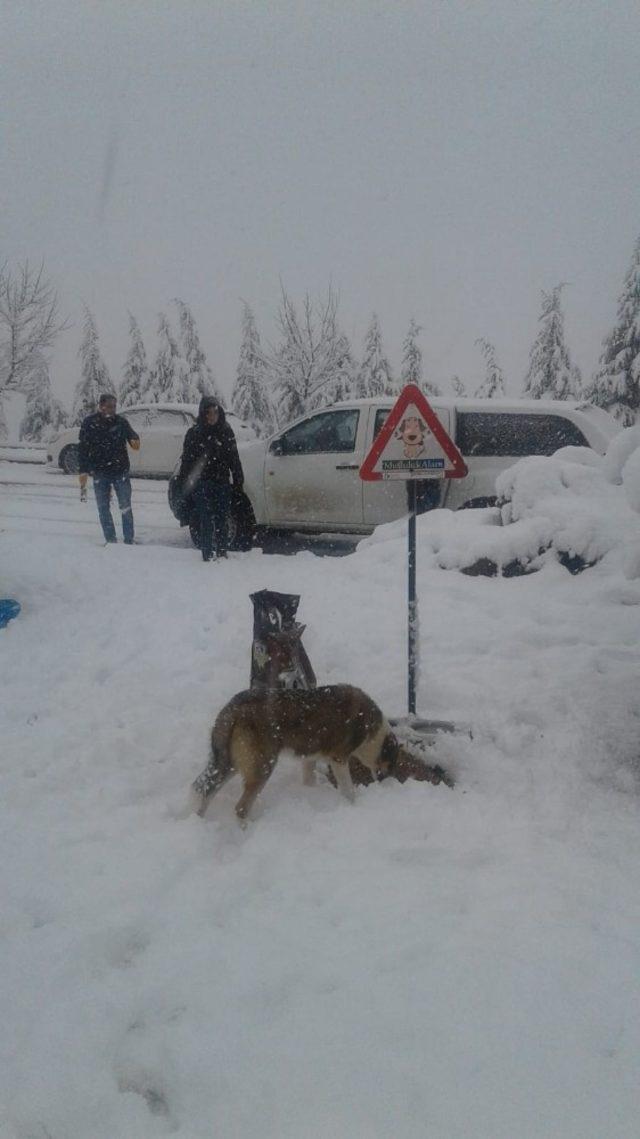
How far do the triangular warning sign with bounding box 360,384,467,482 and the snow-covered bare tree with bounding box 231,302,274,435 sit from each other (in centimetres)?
2999

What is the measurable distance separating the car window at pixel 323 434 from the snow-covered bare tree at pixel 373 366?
24969mm

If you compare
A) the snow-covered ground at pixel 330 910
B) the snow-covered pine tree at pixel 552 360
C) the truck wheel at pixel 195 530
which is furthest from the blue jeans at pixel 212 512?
the snow-covered pine tree at pixel 552 360

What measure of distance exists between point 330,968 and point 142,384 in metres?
35.8

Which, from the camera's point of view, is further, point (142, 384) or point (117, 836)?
point (142, 384)

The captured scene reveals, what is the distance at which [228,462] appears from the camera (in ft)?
26.6

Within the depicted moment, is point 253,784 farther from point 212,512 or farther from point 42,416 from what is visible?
point 42,416

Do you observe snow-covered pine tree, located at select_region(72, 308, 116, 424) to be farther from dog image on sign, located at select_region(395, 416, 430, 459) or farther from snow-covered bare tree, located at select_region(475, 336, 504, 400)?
dog image on sign, located at select_region(395, 416, 430, 459)

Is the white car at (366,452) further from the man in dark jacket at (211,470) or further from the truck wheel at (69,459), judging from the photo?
the truck wheel at (69,459)

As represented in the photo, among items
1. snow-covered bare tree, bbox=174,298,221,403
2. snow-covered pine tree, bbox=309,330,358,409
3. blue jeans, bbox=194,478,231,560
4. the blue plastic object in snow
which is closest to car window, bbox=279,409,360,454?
blue jeans, bbox=194,478,231,560

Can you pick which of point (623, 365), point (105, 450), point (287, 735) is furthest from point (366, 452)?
point (623, 365)

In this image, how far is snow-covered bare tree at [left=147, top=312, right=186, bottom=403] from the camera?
33594 millimetres

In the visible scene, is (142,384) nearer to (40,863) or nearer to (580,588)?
(580,588)

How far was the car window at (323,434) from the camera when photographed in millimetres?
8647

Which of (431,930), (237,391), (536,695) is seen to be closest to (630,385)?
(237,391)
